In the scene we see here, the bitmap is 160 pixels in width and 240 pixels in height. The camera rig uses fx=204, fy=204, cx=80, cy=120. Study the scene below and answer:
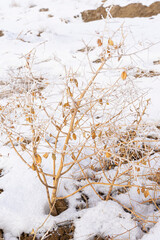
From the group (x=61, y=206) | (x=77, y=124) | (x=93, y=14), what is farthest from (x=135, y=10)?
(x=61, y=206)

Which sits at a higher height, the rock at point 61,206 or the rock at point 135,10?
the rock at point 135,10

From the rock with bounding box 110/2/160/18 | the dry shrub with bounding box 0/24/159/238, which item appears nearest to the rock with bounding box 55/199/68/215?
the dry shrub with bounding box 0/24/159/238

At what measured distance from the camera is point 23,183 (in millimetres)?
1800

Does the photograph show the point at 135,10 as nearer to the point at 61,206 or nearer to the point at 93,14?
the point at 93,14

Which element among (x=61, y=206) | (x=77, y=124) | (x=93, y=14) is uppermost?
(x=93, y=14)

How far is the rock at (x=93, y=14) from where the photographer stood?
6605mm

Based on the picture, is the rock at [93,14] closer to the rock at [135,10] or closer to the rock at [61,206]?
the rock at [135,10]

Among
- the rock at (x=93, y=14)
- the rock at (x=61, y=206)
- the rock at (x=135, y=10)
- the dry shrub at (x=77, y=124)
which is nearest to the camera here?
the dry shrub at (x=77, y=124)

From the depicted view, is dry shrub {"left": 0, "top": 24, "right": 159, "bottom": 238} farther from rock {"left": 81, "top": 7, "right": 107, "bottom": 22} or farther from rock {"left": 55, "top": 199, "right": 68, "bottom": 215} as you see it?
rock {"left": 81, "top": 7, "right": 107, "bottom": 22}

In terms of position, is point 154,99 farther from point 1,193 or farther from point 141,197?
point 1,193

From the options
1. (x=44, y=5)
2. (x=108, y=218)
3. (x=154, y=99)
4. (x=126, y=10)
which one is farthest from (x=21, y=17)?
(x=108, y=218)

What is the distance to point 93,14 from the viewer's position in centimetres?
674

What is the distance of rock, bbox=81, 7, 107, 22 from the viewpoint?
21.7 feet

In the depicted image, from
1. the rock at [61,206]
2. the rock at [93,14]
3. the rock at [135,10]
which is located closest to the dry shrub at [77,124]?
the rock at [61,206]
